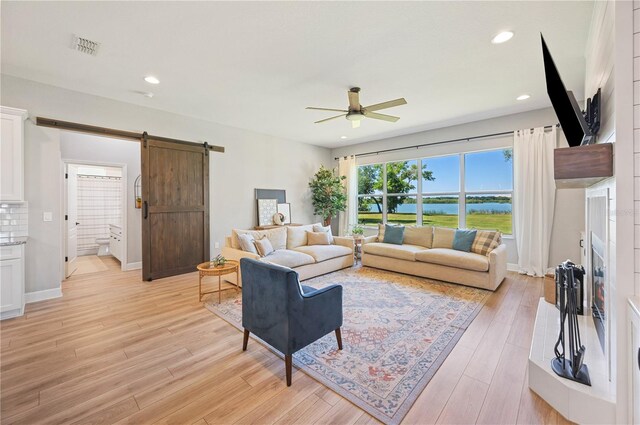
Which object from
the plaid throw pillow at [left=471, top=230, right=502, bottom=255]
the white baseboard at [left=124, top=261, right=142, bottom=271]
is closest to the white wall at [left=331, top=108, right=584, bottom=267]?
the plaid throw pillow at [left=471, top=230, right=502, bottom=255]

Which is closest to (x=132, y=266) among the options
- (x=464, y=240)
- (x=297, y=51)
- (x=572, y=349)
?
(x=297, y=51)

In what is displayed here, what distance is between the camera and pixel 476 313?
3.00 meters

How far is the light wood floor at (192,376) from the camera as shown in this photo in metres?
1.59

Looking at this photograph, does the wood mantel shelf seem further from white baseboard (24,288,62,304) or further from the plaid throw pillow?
white baseboard (24,288,62,304)

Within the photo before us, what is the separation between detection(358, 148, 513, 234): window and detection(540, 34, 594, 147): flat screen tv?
332cm

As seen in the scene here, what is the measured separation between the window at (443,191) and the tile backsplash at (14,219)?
244 inches

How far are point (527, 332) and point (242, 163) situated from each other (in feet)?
17.4

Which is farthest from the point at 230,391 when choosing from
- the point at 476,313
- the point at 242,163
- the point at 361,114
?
the point at 242,163

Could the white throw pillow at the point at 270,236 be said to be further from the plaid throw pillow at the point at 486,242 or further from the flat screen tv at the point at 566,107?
the flat screen tv at the point at 566,107

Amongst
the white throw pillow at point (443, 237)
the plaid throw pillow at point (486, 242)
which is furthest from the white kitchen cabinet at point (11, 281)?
the plaid throw pillow at point (486, 242)

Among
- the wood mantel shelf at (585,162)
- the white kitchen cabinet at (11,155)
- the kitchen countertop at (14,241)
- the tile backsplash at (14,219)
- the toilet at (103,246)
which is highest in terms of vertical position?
the white kitchen cabinet at (11,155)

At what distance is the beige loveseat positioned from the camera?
3.76 meters

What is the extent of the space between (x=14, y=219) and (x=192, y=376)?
10.8 ft

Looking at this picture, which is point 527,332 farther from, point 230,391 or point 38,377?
point 38,377
